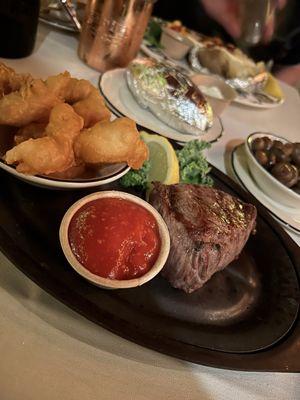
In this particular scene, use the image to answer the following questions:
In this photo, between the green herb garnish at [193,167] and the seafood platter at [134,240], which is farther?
the green herb garnish at [193,167]

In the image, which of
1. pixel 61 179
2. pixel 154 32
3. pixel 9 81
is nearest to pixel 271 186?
pixel 61 179

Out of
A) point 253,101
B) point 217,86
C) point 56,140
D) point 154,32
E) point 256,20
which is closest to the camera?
point 56,140

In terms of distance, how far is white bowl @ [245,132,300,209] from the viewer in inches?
58.5

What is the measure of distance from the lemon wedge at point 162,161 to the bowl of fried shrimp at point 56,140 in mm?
125

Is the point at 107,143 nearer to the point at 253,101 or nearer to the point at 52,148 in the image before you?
the point at 52,148

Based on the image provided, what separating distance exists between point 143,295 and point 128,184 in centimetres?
38

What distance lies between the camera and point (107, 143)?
41.4 inches

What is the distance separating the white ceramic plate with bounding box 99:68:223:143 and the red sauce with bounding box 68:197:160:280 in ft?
2.17

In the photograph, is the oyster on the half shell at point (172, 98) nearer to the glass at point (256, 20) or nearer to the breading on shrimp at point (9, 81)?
the breading on shrimp at point (9, 81)

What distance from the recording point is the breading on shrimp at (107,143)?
1.05 m

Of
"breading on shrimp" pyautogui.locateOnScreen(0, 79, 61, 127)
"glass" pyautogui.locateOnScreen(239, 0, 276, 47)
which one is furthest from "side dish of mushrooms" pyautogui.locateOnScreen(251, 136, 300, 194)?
"glass" pyautogui.locateOnScreen(239, 0, 276, 47)

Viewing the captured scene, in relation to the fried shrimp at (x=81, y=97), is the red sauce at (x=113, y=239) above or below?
below

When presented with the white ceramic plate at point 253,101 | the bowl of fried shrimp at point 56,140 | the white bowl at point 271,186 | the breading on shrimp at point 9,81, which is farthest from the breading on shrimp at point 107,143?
the white ceramic plate at point 253,101

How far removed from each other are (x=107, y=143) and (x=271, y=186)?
0.72 metres
